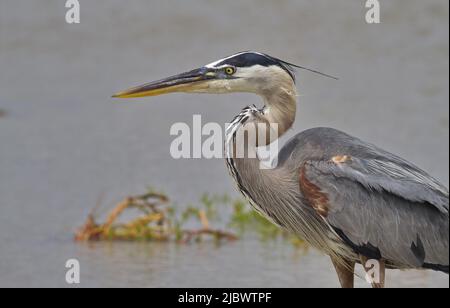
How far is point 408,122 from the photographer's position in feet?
36.5

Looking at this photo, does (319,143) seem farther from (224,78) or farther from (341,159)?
(224,78)

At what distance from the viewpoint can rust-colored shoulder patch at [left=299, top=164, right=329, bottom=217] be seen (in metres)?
6.41

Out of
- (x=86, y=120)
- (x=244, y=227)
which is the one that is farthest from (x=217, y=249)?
(x=86, y=120)

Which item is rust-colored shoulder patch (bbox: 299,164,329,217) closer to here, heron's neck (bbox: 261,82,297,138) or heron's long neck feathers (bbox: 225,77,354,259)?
heron's long neck feathers (bbox: 225,77,354,259)

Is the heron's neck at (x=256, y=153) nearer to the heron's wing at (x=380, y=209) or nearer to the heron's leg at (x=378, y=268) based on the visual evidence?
the heron's wing at (x=380, y=209)

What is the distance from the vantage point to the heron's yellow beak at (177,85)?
6.62 meters

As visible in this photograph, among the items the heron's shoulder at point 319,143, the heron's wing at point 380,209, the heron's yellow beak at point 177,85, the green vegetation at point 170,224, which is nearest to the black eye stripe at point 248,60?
the heron's yellow beak at point 177,85

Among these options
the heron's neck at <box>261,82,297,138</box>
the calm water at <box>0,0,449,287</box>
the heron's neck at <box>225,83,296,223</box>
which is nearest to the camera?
the heron's neck at <box>225,83,296,223</box>

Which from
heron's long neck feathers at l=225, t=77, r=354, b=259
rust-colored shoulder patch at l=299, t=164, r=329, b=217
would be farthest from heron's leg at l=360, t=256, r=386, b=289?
rust-colored shoulder patch at l=299, t=164, r=329, b=217

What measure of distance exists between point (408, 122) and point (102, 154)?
3055mm

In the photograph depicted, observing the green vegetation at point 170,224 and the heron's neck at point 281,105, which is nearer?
the heron's neck at point 281,105

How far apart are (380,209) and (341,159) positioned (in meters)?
0.37

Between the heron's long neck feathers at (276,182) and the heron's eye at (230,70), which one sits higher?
the heron's eye at (230,70)
